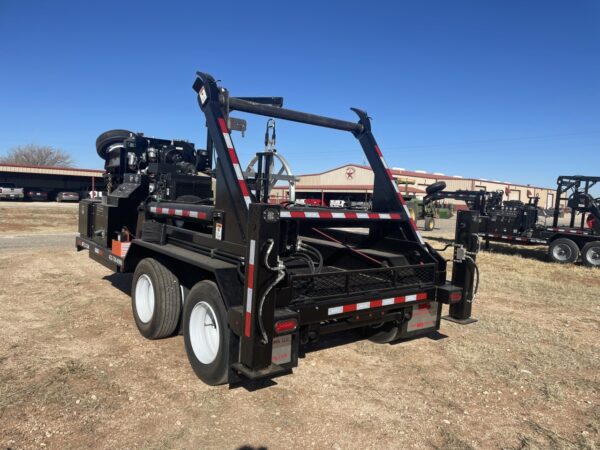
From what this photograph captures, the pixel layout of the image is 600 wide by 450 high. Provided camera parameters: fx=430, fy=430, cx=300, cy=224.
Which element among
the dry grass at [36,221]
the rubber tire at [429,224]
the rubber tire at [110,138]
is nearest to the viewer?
the rubber tire at [110,138]

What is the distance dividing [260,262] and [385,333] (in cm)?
224

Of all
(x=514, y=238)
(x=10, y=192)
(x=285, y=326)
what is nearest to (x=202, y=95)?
(x=285, y=326)

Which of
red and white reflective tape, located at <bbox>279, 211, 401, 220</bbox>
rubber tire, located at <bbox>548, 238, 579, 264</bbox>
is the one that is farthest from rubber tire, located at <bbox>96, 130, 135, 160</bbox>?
rubber tire, located at <bbox>548, 238, 579, 264</bbox>

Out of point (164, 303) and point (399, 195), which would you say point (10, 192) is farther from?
point (399, 195)

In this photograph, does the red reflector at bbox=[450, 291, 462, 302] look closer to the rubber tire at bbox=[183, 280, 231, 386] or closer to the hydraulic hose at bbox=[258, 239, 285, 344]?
the hydraulic hose at bbox=[258, 239, 285, 344]

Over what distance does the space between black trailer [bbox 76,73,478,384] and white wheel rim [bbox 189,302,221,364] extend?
1 centimetres

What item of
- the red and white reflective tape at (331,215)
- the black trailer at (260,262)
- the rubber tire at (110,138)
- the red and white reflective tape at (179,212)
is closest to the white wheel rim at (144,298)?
the black trailer at (260,262)

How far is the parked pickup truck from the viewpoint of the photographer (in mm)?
31781

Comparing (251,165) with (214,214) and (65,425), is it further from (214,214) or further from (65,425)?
(65,425)

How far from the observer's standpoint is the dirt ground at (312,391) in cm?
284

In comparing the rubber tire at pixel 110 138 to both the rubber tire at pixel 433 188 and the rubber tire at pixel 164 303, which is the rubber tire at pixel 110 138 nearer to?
the rubber tire at pixel 164 303

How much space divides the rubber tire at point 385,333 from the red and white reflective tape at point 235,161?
1.99 m

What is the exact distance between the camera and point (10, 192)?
32.2 meters

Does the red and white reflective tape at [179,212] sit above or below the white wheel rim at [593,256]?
above
